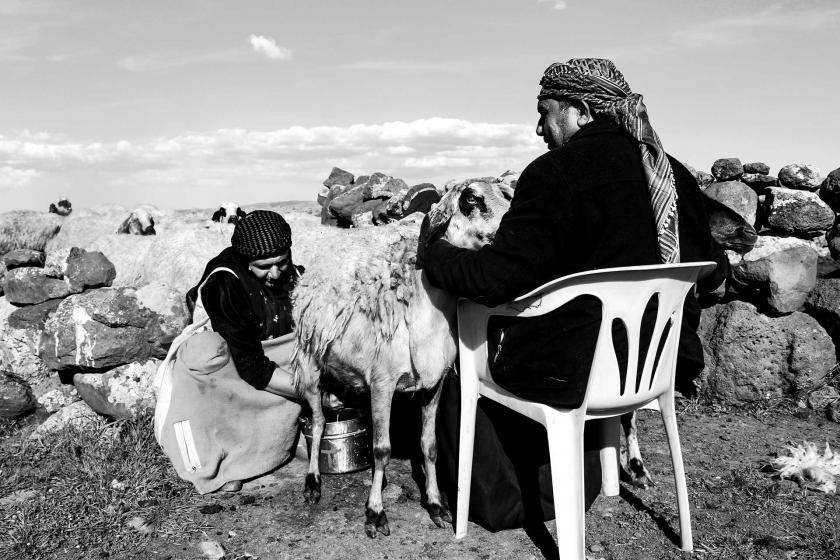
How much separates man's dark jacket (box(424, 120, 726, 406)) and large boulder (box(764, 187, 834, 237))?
12.0ft

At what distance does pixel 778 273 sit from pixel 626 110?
3291mm

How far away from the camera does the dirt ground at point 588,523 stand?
11.3 ft

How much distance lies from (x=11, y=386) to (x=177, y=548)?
3.36 meters

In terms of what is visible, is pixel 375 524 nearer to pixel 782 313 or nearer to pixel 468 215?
pixel 468 215

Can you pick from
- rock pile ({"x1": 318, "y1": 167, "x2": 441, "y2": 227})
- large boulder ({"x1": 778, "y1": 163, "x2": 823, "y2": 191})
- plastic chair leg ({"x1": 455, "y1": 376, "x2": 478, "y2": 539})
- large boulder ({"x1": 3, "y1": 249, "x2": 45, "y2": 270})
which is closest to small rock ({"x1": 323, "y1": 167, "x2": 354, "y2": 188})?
rock pile ({"x1": 318, "y1": 167, "x2": 441, "y2": 227})

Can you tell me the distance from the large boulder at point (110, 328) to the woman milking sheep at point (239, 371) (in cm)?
126

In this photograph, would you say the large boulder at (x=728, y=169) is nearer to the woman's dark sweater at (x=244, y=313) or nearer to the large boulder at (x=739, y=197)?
the large boulder at (x=739, y=197)

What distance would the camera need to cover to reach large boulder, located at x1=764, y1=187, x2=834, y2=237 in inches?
230

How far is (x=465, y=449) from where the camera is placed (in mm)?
3494

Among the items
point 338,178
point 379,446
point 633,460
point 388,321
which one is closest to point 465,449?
point 379,446

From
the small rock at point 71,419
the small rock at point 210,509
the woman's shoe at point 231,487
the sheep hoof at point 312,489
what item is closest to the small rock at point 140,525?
the small rock at point 210,509

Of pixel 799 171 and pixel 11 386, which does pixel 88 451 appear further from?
pixel 799 171

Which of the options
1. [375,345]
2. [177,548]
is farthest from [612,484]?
[177,548]

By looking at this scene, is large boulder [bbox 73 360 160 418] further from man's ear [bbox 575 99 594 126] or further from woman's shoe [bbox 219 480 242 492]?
man's ear [bbox 575 99 594 126]
